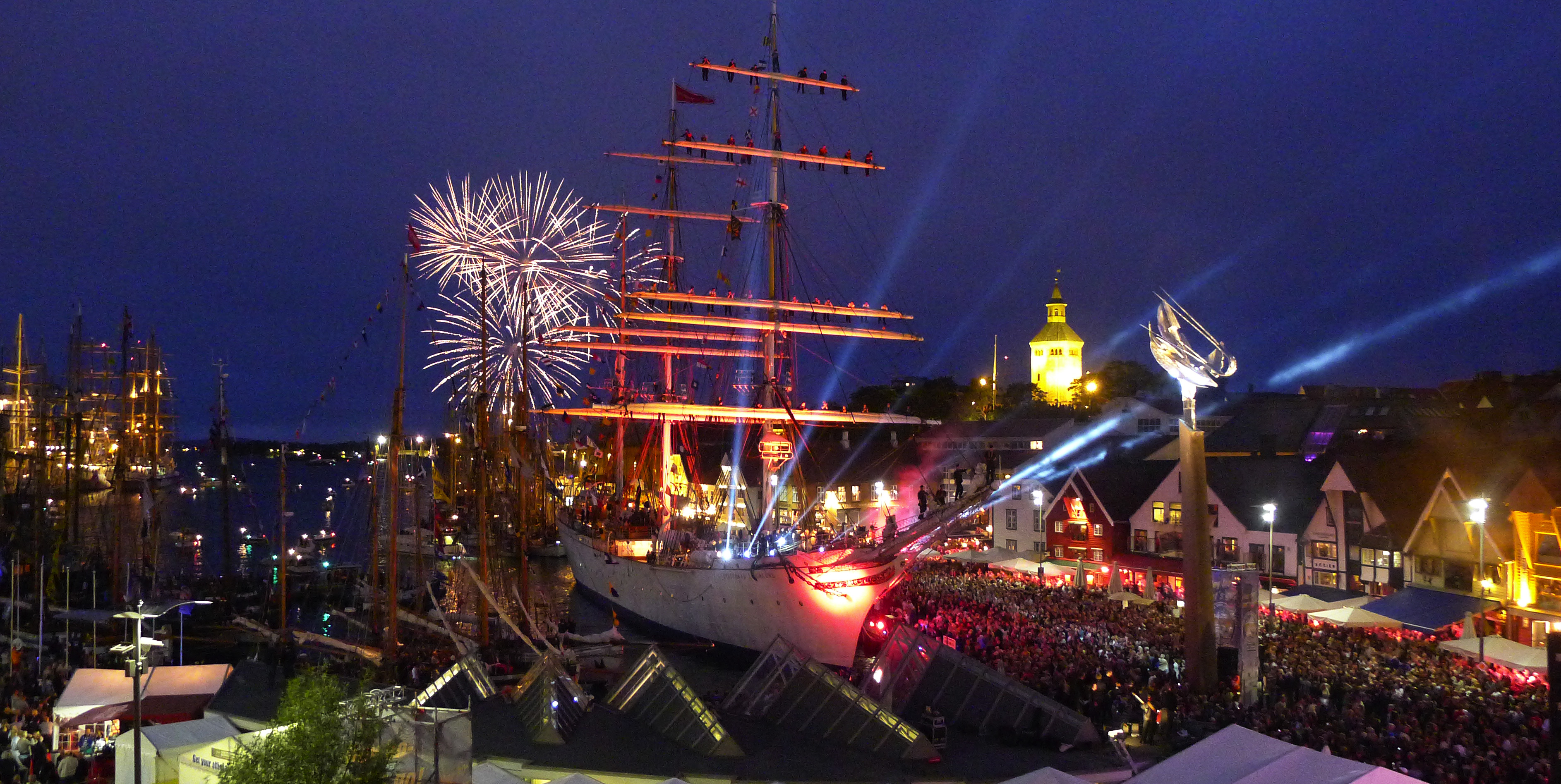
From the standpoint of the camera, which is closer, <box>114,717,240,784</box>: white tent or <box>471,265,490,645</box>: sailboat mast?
<box>114,717,240,784</box>: white tent

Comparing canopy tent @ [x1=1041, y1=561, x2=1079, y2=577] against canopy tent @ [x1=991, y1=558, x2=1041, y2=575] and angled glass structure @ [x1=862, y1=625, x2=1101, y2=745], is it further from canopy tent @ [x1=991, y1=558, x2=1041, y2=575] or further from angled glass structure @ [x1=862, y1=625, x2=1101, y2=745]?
angled glass structure @ [x1=862, y1=625, x2=1101, y2=745]

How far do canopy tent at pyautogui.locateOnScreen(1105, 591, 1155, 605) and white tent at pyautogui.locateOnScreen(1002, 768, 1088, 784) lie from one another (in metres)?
22.6

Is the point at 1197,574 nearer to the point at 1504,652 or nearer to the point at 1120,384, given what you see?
the point at 1504,652

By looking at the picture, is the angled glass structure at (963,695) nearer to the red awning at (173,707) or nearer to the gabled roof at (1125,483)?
the red awning at (173,707)

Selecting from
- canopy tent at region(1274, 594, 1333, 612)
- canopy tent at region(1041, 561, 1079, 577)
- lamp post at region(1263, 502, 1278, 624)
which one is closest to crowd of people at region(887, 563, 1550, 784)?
canopy tent at region(1274, 594, 1333, 612)

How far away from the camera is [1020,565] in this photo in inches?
1794

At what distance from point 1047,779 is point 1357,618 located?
64.6ft

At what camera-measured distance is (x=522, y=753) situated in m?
18.6

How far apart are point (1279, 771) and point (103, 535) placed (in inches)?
2883

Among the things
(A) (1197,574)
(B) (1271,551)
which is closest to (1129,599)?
(B) (1271,551)

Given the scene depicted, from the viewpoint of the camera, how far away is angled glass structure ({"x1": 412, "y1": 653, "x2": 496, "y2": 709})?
74.3 ft

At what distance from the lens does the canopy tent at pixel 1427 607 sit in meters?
28.6

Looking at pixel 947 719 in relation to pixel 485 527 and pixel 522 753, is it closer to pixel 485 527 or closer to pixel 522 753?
pixel 522 753

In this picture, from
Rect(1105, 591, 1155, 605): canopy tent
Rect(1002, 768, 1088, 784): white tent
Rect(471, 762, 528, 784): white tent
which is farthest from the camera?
Rect(1105, 591, 1155, 605): canopy tent
